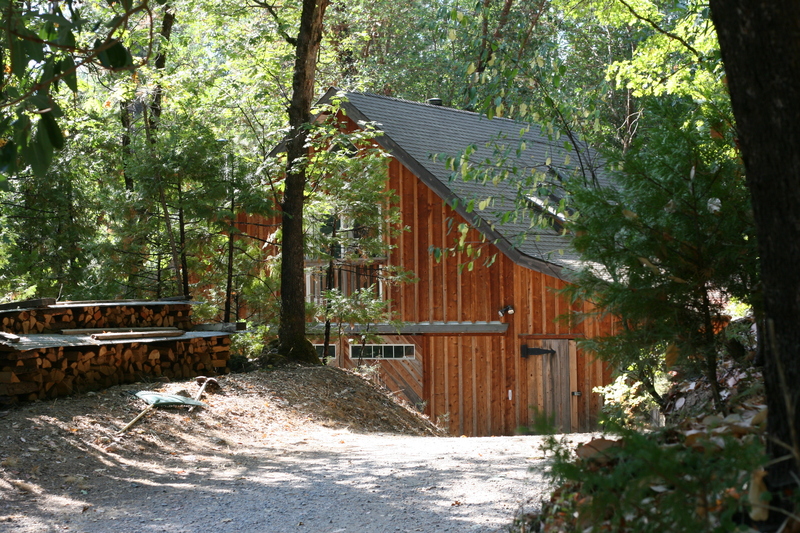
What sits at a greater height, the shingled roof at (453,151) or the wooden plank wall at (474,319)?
the shingled roof at (453,151)

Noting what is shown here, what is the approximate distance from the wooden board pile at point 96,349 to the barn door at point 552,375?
5908 mm

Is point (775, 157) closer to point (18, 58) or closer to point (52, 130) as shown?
point (52, 130)

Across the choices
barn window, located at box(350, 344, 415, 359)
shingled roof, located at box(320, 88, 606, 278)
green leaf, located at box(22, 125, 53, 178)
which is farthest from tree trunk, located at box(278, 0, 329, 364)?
green leaf, located at box(22, 125, 53, 178)

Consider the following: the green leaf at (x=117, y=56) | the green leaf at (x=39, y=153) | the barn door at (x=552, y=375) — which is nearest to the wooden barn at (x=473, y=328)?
the barn door at (x=552, y=375)

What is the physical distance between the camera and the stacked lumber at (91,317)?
27.7 ft

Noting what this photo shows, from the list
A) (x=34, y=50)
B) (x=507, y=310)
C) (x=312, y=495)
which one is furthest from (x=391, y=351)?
(x=34, y=50)

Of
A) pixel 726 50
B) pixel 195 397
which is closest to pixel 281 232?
pixel 195 397

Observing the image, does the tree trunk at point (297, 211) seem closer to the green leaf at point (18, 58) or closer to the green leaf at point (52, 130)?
the green leaf at point (18, 58)

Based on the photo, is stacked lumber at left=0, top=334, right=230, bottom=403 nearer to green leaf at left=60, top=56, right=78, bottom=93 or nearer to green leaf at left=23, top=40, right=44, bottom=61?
green leaf at left=60, top=56, right=78, bottom=93

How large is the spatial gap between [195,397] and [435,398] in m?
6.45

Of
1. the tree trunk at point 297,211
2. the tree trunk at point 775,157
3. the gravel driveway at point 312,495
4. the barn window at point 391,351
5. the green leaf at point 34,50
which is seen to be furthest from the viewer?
the barn window at point 391,351

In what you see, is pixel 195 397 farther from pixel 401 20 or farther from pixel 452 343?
pixel 401 20

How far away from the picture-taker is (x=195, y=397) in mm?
8234

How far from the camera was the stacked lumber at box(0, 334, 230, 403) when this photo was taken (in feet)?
23.3
